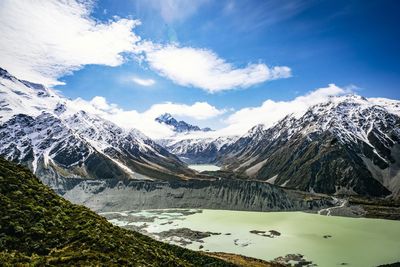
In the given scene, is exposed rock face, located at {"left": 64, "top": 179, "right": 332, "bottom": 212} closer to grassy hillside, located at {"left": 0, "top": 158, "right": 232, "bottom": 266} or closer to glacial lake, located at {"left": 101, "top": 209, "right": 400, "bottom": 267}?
glacial lake, located at {"left": 101, "top": 209, "right": 400, "bottom": 267}

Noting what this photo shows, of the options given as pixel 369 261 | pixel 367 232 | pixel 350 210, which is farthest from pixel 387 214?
pixel 369 261

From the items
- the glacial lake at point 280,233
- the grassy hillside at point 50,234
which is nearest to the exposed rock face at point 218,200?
the glacial lake at point 280,233

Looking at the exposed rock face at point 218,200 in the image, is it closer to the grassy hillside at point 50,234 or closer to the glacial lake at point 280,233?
the glacial lake at point 280,233

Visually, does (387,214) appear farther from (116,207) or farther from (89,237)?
(89,237)

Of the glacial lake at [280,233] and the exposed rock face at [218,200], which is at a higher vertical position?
the exposed rock face at [218,200]

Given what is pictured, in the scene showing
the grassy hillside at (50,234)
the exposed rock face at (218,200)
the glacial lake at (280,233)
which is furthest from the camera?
the exposed rock face at (218,200)

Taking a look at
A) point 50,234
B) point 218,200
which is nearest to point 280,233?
point 218,200

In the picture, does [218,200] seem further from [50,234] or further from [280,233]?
[50,234]
